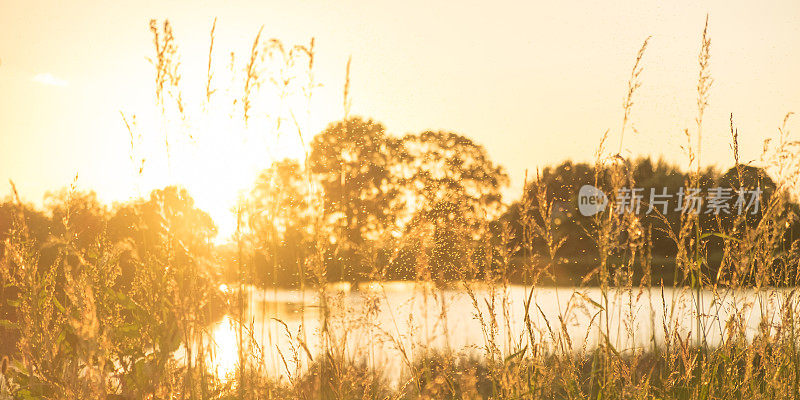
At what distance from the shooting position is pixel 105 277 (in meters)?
2.68

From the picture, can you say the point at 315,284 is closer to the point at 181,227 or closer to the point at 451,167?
the point at 181,227

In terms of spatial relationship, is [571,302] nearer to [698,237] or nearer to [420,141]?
[698,237]

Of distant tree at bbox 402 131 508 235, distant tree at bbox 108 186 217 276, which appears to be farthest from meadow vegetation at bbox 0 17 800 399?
distant tree at bbox 402 131 508 235

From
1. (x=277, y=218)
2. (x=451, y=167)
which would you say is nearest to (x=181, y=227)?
(x=277, y=218)

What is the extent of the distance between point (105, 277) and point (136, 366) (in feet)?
1.55

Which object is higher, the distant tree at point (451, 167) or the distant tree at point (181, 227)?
the distant tree at point (451, 167)

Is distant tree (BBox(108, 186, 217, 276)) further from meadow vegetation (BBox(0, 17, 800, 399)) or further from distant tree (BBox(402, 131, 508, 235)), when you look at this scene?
distant tree (BBox(402, 131, 508, 235))

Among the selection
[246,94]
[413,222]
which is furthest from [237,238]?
[413,222]

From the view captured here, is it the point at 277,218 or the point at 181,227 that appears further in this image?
the point at 277,218

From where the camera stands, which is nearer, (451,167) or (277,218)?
(277,218)

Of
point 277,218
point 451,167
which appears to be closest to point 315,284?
point 277,218

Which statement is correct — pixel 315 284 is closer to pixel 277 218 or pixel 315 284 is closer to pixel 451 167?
pixel 277 218

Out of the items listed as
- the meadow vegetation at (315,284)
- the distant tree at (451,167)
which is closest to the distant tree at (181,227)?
the meadow vegetation at (315,284)

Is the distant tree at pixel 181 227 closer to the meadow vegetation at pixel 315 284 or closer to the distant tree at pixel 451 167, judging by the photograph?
the meadow vegetation at pixel 315 284
